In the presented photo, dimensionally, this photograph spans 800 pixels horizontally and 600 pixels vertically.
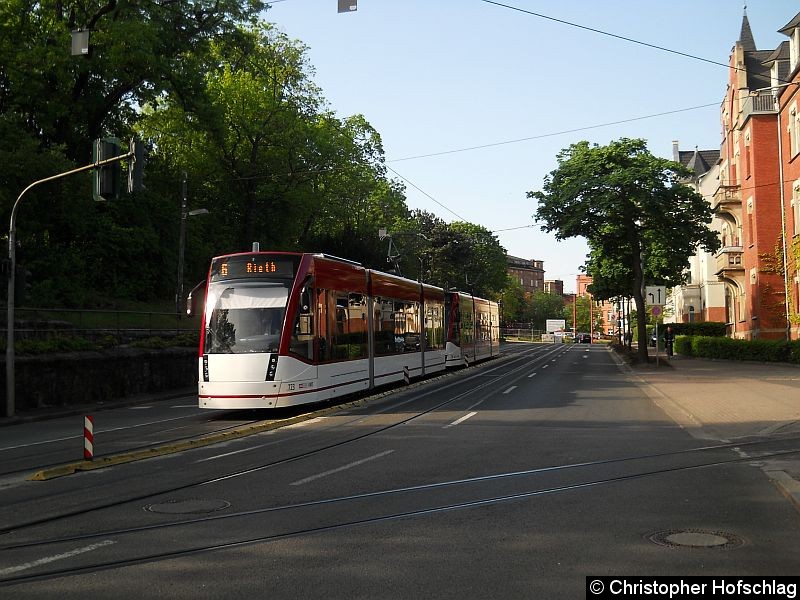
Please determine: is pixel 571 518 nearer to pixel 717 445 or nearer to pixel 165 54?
pixel 717 445

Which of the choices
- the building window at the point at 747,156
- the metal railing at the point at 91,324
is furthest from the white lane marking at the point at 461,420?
the building window at the point at 747,156

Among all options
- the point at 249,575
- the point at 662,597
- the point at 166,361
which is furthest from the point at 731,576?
the point at 166,361

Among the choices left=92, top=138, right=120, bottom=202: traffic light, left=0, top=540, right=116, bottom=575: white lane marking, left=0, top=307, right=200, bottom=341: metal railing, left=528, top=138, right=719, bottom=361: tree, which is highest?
left=528, top=138, right=719, bottom=361: tree

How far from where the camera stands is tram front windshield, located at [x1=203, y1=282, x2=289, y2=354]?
1669cm

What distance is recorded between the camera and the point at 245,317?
16.9 metres

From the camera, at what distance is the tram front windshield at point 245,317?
16688mm

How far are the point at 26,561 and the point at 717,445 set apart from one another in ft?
33.3

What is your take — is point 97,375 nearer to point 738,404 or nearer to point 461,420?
point 461,420

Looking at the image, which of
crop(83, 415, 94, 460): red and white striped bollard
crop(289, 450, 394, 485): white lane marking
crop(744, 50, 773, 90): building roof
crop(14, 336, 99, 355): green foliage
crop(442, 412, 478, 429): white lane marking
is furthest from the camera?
crop(744, 50, 773, 90): building roof

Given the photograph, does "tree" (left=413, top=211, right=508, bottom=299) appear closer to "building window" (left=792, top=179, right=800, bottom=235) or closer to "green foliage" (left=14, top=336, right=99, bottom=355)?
"building window" (left=792, top=179, right=800, bottom=235)

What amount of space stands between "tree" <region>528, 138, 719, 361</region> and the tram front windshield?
2123cm

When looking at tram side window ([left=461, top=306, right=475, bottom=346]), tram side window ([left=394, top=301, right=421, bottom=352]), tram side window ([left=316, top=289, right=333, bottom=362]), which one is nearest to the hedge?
tram side window ([left=461, top=306, right=475, bottom=346])

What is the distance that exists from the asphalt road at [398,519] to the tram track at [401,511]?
0.03m

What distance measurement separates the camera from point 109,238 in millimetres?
39906
